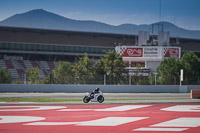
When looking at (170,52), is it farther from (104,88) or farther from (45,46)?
(104,88)

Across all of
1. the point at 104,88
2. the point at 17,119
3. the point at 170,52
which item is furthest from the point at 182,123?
the point at 170,52

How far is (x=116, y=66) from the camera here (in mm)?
51594

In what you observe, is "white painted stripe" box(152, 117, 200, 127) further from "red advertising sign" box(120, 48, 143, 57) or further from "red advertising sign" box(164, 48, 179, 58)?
"red advertising sign" box(164, 48, 179, 58)

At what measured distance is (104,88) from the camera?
4028 cm

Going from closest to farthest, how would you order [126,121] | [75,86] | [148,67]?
[126,121], [75,86], [148,67]

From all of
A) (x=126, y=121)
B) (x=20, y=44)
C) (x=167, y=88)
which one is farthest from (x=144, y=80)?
(x=20, y=44)

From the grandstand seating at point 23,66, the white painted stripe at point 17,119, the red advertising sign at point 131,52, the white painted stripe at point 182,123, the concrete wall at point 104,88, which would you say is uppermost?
the red advertising sign at point 131,52

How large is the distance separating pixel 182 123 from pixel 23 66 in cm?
5970

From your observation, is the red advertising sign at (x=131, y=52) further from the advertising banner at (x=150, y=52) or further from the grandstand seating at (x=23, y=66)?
the grandstand seating at (x=23, y=66)

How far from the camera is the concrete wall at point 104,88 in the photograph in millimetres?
38875

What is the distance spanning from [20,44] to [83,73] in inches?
1126

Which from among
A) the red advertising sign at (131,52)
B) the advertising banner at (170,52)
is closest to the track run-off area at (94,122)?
the red advertising sign at (131,52)

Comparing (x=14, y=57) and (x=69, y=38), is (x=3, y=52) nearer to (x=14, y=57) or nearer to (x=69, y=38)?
(x=14, y=57)

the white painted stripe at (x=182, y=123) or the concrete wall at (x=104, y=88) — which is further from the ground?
the concrete wall at (x=104, y=88)
